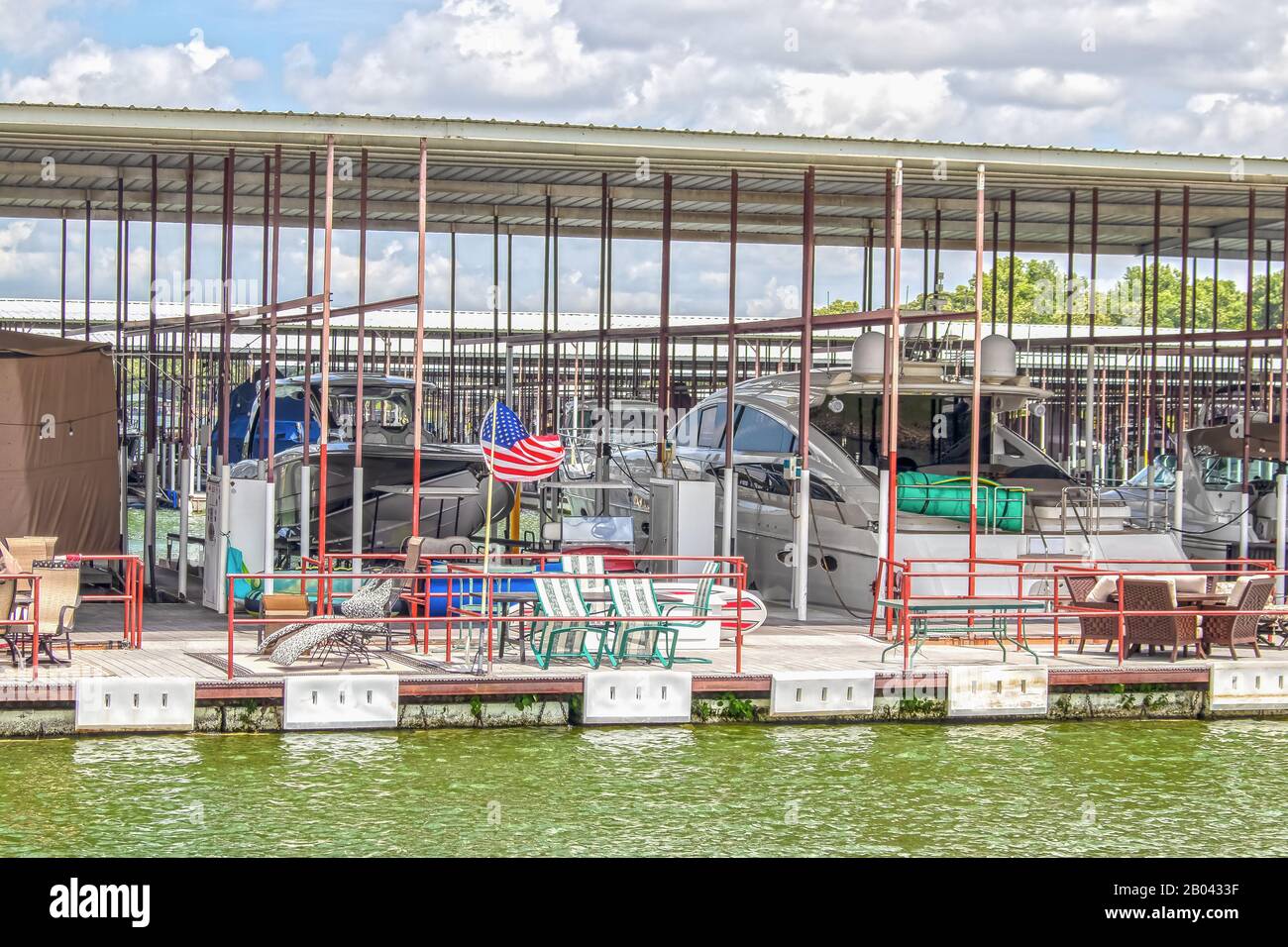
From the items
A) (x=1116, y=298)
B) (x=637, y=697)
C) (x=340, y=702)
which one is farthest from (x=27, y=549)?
(x=1116, y=298)

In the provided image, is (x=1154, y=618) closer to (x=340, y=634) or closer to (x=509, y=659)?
(x=509, y=659)

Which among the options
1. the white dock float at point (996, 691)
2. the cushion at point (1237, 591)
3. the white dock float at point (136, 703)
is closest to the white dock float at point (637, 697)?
the white dock float at point (996, 691)

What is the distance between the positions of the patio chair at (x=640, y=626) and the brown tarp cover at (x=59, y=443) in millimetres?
6747

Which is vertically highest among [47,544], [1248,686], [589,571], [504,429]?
[504,429]

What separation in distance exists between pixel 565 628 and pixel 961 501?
578cm

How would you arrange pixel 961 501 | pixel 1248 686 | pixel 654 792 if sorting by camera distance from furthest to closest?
pixel 961 501 → pixel 1248 686 → pixel 654 792

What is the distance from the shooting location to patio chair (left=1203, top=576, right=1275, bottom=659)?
14797 mm

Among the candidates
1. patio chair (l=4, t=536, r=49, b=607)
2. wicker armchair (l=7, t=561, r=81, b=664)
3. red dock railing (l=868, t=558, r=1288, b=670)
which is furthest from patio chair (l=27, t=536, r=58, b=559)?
red dock railing (l=868, t=558, r=1288, b=670)

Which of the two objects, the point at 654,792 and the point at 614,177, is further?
the point at 614,177

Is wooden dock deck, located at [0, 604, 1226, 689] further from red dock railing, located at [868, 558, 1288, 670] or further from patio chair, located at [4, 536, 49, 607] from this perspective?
patio chair, located at [4, 536, 49, 607]

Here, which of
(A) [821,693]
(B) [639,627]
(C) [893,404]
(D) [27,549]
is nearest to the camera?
(A) [821,693]

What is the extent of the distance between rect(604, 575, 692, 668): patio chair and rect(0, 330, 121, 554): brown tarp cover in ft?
22.1

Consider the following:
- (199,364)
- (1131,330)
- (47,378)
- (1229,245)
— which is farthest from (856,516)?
(1131,330)

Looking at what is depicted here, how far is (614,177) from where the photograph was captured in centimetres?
2042
